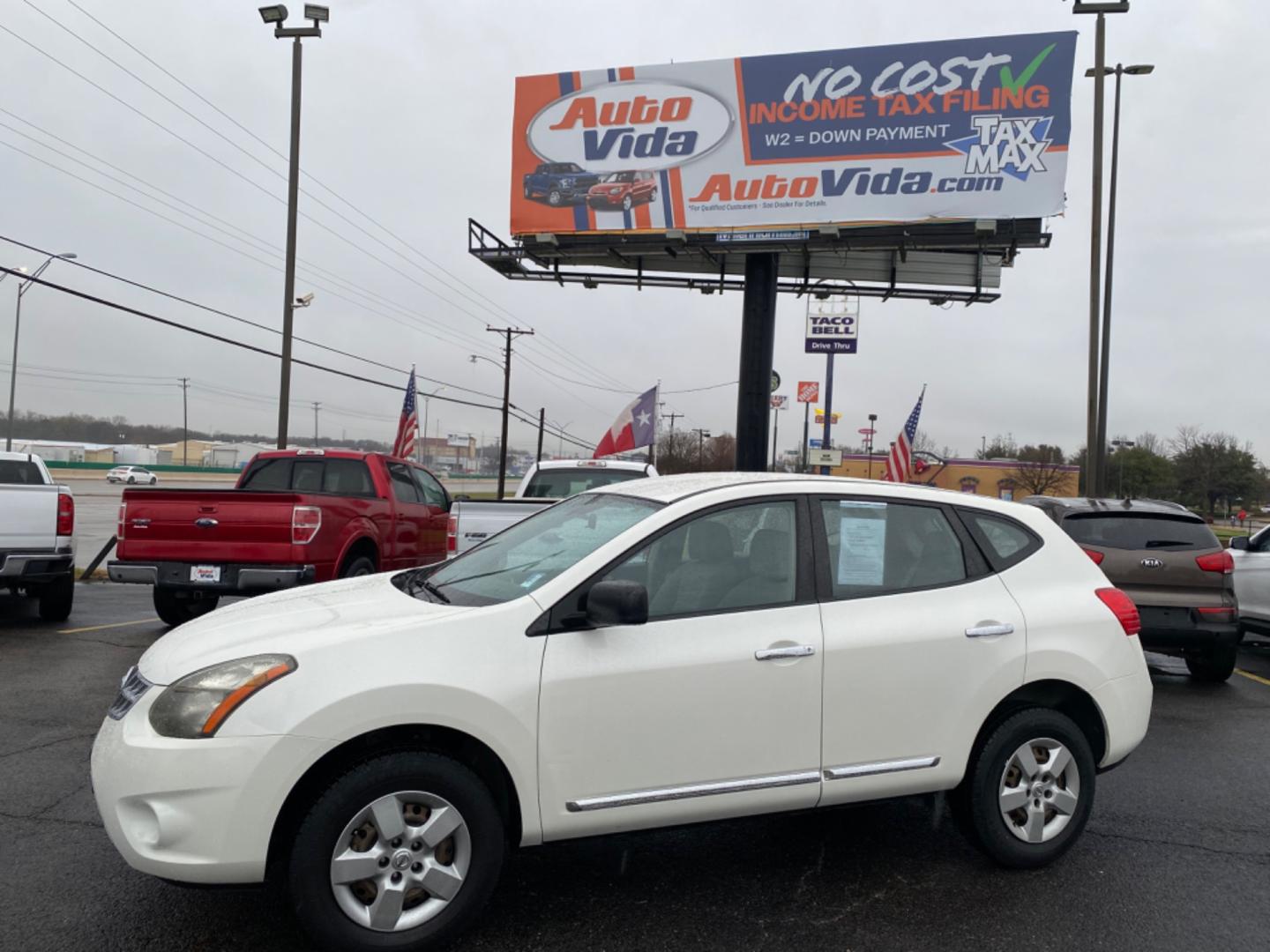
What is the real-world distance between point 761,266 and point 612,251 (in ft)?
10.6

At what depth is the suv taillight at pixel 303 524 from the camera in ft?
25.6

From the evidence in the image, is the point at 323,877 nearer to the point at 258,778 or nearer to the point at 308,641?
the point at 258,778

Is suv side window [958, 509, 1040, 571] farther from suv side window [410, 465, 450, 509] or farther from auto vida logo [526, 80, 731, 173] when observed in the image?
auto vida logo [526, 80, 731, 173]

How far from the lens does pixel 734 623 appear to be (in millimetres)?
3430

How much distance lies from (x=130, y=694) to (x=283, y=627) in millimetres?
565

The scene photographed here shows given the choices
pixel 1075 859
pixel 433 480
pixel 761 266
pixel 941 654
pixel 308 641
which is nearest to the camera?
pixel 308 641

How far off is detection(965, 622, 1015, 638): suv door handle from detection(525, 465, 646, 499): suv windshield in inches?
262

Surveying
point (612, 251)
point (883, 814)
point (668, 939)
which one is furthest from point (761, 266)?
A: point (668, 939)

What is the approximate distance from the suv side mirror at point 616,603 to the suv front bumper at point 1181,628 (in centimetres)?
623

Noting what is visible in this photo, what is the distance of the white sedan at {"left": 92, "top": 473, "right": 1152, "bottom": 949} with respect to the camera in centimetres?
286

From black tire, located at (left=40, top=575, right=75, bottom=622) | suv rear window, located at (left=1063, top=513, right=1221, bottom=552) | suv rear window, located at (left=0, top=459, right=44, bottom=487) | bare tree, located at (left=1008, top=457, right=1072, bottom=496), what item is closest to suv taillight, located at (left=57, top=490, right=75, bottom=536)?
black tire, located at (left=40, top=575, right=75, bottom=622)

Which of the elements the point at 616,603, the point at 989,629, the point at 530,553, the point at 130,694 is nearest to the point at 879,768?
the point at 989,629

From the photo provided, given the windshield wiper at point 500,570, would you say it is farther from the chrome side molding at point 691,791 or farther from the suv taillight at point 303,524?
the suv taillight at point 303,524

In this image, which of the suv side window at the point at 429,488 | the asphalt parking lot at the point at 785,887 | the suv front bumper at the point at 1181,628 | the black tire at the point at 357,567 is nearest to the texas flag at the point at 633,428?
the suv side window at the point at 429,488
